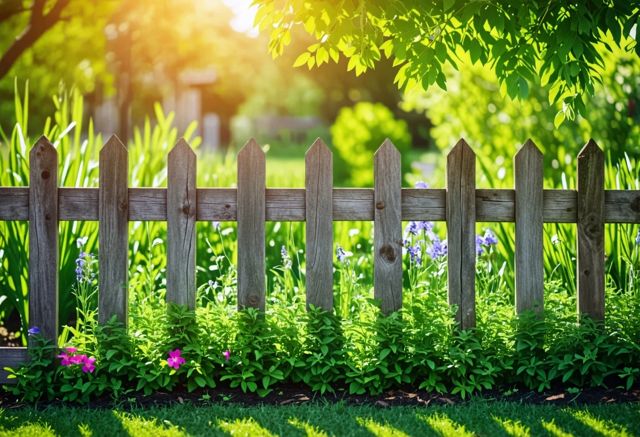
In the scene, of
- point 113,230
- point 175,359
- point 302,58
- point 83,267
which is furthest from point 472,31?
point 83,267

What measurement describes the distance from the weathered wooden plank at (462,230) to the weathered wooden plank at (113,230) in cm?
163

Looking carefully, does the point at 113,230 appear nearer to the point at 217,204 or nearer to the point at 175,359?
the point at 217,204

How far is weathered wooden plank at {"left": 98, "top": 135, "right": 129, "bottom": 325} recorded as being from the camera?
346 cm

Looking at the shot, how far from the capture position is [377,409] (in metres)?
3.17

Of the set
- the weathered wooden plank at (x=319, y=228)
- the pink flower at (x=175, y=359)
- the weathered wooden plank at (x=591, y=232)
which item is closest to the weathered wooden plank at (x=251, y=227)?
the weathered wooden plank at (x=319, y=228)

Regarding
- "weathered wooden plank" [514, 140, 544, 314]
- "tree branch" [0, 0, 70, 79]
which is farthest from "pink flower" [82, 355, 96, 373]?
"tree branch" [0, 0, 70, 79]

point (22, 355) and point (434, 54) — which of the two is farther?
point (22, 355)

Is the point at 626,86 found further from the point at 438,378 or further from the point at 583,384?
the point at 438,378

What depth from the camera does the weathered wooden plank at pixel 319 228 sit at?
3.47 meters

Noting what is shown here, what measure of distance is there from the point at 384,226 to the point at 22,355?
75.6 inches

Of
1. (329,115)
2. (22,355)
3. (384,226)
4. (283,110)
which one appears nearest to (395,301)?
(384,226)

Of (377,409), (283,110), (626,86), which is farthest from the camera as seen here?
(283,110)

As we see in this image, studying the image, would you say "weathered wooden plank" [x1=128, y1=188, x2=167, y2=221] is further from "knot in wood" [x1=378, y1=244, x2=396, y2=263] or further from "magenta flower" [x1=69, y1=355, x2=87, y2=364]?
"knot in wood" [x1=378, y1=244, x2=396, y2=263]

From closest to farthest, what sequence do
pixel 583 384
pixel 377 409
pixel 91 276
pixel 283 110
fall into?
1. pixel 377 409
2. pixel 583 384
3. pixel 91 276
4. pixel 283 110
